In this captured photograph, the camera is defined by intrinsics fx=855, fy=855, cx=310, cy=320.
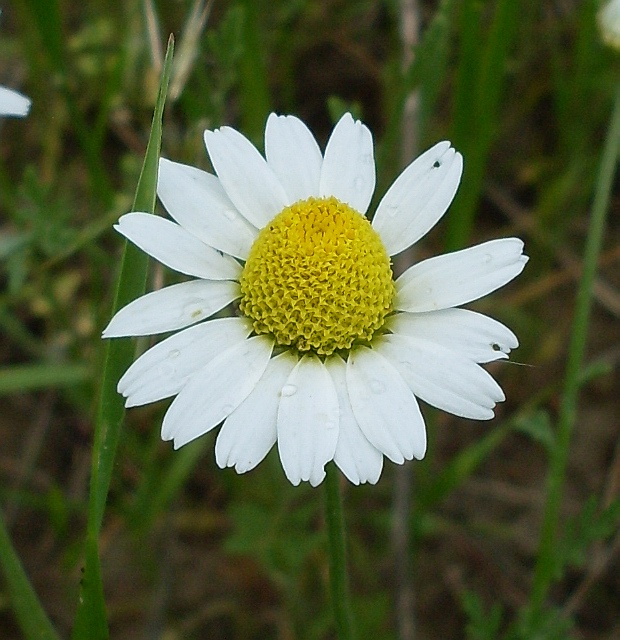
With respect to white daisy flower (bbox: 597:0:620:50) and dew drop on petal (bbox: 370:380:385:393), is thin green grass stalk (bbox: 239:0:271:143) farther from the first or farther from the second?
dew drop on petal (bbox: 370:380:385:393)

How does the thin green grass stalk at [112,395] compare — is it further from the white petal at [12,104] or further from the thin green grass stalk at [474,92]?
→ the thin green grass stalk at [474,92]

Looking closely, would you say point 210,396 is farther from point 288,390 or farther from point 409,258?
point 409,258

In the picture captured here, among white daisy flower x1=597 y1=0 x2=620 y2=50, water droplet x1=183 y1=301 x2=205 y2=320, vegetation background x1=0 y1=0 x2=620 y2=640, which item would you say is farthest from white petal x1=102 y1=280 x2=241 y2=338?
white daisy flower x1=597 y1=0 x2=620 y2=50

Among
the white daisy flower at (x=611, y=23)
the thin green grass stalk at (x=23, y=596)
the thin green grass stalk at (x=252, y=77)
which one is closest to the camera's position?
the thin green grass stalk at (x=23, y=596)

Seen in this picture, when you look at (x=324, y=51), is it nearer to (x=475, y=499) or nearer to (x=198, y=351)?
(x=475, y=499)

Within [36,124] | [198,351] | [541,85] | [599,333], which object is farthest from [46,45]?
[599,333]

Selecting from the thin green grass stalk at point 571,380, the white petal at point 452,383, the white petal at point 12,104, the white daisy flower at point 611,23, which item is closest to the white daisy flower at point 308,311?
Result: the white petal at point 452,383

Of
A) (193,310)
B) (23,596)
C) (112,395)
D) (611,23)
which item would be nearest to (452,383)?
(193,310)
